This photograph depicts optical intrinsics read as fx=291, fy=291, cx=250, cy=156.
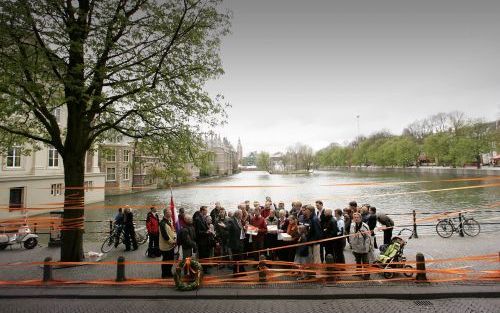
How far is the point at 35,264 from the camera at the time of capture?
1047 cm

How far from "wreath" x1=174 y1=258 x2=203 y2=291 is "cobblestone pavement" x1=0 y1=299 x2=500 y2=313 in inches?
22.1

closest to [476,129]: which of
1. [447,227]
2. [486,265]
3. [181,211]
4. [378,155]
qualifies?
[378,155]

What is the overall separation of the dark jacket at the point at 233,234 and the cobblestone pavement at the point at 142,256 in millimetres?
900

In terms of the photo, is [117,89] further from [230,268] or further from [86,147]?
[230,268]

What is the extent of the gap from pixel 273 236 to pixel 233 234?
1.62m

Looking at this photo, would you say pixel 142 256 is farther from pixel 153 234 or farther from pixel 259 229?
pixel 259 229

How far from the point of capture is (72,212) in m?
10.2

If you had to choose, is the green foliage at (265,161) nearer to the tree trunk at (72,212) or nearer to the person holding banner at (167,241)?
the tree trunk at (72,212)

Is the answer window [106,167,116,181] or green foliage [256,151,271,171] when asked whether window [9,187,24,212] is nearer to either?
window [106,167,116,181]

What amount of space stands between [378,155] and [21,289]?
121 m

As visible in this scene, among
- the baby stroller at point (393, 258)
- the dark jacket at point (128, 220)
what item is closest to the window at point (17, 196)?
the dark jacket at point (128, 220)

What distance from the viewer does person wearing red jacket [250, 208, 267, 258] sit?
977 cm

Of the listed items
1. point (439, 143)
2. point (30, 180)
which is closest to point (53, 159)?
point (30, 180)

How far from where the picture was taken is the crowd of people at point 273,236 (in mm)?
8680
